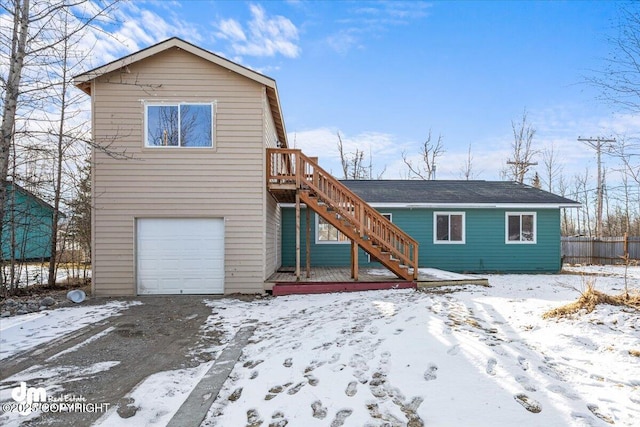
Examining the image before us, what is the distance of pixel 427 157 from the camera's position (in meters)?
28.4

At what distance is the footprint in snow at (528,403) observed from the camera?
2783 millimetres

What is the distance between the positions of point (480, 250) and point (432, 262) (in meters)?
1.78

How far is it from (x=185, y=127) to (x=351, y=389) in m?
7.65

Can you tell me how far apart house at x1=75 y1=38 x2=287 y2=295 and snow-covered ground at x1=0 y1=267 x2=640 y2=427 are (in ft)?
10.7

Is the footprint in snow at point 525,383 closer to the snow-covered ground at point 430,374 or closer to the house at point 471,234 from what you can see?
the snow-covered ground at point 430,374

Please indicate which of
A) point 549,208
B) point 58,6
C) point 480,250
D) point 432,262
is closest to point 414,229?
point 432,262

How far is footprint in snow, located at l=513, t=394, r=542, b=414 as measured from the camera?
9.13ft

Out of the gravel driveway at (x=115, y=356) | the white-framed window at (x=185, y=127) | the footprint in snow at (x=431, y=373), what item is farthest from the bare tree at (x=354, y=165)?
the footprint in snow at (x=431, y=373)

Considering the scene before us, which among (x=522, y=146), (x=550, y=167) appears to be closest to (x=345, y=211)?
(x=522, y=146)

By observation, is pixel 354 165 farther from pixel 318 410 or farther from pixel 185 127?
pixel 318 410

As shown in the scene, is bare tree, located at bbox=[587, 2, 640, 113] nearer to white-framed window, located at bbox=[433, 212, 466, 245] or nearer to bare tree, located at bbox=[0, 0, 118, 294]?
white-framed window, located at bbox=[433, 212, 466, 245]

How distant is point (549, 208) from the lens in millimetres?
13422

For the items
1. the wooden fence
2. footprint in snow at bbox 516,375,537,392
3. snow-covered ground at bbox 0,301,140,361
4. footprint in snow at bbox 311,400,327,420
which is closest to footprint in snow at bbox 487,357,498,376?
footprint in snow at bbox 516,375,537,392

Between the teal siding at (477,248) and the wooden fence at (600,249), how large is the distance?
4.85 meters
